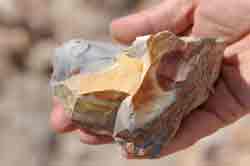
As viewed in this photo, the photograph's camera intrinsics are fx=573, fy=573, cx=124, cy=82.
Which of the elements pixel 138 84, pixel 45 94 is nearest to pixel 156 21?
pixel 138 84

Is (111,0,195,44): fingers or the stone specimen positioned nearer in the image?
the stone specimen

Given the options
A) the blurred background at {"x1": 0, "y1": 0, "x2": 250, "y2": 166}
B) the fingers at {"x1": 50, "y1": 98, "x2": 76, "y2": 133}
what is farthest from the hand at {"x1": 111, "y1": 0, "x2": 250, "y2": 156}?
the blurred background at {"x1": 0, "y1": 0, "x2": 250, "y2": 166}

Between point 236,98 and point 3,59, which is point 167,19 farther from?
point 3,59

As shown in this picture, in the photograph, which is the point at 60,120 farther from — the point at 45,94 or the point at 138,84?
the point at 45,94

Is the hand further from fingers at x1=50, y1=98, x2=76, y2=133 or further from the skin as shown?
fingers at x1=50, y1=98, x2=76, y2=133

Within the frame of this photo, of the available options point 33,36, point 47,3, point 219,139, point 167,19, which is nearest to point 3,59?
point 33,36
